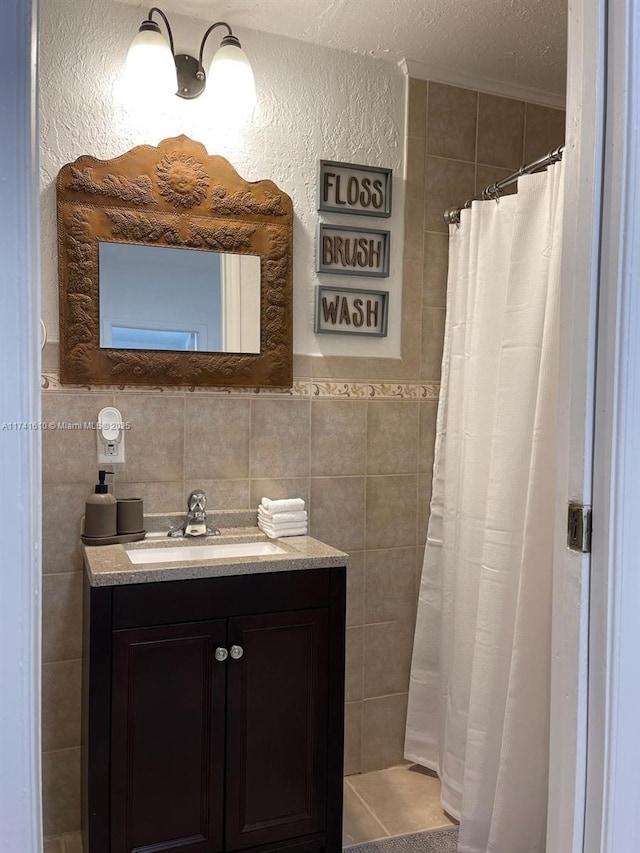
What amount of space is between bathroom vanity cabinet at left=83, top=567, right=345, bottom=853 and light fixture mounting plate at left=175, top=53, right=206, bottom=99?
151 cm

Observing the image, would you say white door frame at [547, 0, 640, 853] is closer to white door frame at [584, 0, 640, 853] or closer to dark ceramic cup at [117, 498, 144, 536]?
white door frame at [584, 0, 640, 853]

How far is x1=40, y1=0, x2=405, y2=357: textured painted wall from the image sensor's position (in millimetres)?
2078

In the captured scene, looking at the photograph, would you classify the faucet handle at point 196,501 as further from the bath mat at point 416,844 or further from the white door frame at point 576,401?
the white door frame at point 576,401

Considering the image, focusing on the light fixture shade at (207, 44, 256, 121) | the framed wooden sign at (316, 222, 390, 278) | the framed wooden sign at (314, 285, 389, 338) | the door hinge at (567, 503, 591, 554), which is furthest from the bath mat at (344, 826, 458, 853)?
the light fixture shade at (207, 44, 256, 121)

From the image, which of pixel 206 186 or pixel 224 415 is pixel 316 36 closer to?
pixel 206 186

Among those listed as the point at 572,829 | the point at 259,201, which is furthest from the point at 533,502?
the point at 259,201

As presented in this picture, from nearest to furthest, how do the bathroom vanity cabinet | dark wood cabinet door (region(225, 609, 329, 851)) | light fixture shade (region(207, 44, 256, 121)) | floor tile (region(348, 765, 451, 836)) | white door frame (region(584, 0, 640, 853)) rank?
1. white door frame (region(584, 0, 640, 853))
2. the bathroom vanity cabinet
3. dark wood cabinet door (region(225, 609, 329, 851))
4. light fixture shade (region(207, 44, 256, 121))
5. floor tile (region(348, 765, 451, 836))

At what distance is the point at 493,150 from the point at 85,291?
1.61 m

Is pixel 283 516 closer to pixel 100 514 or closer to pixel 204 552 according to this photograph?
pixel 204 552

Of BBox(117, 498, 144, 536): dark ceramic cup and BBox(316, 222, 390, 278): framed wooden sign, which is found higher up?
BBox(316, 222, 390, 278): framed wooden sign

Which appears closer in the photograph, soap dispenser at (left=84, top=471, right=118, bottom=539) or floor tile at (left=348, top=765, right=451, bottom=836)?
soap dispenser at (left=84, top=471, right=118, bottom=539)

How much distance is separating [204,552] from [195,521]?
109mm

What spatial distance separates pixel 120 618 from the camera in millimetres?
1756

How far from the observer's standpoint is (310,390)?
2410 millimetres
